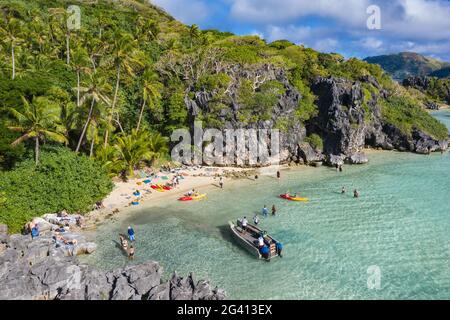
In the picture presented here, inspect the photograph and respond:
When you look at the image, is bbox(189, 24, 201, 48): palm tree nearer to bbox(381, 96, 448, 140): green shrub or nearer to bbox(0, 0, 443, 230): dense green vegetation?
bbox(0, 0, 443, 230): dense green vegetation

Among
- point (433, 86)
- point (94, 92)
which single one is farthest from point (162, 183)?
point (433, 86)

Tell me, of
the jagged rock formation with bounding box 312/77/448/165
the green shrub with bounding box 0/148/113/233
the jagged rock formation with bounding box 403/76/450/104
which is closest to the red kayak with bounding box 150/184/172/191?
the green shrub with bounding box 0/148/113/233

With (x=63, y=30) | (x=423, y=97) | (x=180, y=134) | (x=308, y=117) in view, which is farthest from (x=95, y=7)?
(x=423, y=97)

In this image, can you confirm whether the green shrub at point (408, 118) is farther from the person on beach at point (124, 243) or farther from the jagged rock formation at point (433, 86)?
the jagged rock formation at point (433, 86)

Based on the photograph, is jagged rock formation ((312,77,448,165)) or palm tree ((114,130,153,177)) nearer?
palm tree ((114,130,153,177))

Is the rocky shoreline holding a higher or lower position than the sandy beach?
lower

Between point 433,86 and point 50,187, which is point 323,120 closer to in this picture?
point 50,187

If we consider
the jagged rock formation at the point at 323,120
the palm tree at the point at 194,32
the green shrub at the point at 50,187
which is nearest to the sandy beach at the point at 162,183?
the green shrub at the point at 50,187
